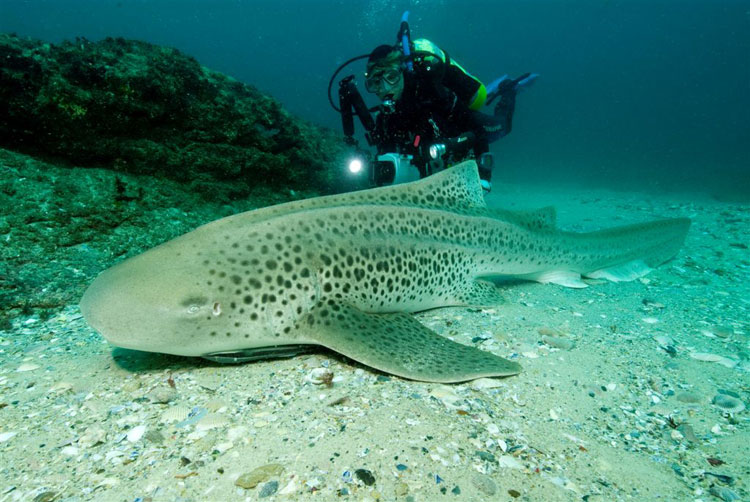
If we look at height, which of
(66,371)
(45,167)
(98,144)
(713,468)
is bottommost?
(713,468)

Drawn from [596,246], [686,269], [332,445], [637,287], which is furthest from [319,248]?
[686,269]

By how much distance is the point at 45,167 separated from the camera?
5590 millimetres

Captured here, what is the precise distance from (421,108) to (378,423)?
7.53 metres

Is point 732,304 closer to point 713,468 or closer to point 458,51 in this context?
point 713,468

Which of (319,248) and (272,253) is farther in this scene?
(319,248)

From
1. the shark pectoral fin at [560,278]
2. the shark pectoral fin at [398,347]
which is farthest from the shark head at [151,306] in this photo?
the shark pectoral fin at [560,278]

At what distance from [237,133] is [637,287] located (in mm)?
7699

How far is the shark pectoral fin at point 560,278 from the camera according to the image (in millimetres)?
5734

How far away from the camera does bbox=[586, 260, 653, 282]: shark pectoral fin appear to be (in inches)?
241

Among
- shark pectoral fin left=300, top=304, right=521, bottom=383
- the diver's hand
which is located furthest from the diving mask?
shark pectoral fin left=300, top=304, right=521, bottom=383

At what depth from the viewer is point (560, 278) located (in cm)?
582

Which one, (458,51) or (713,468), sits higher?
(458,51)

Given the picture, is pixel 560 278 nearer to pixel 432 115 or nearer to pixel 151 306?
pixel 432 115

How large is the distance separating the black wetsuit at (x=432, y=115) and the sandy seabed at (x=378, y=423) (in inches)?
229
